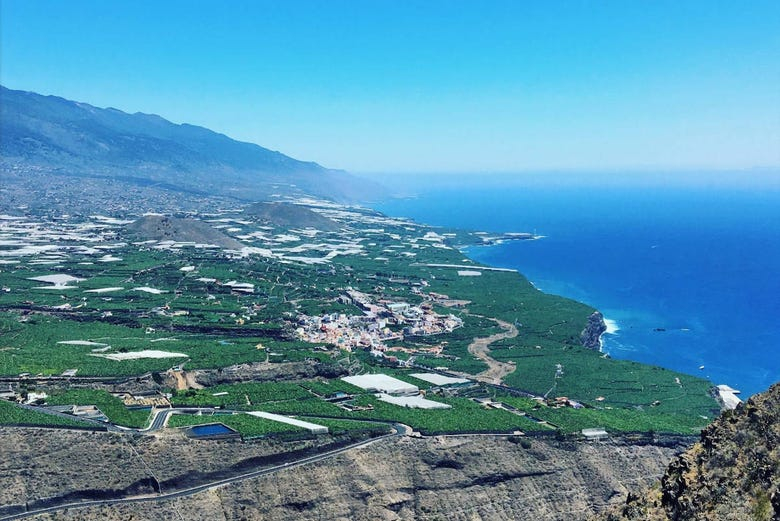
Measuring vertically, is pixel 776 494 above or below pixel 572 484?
above

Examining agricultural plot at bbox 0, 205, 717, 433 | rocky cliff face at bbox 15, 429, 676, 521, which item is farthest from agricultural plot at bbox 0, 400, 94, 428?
agricultural plot at bbox 0, 205, 717, 433

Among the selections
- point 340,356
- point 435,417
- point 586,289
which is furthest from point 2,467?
point 586,289

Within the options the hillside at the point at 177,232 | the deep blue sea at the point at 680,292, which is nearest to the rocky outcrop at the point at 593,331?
the deep blue sea at the point at 680,292

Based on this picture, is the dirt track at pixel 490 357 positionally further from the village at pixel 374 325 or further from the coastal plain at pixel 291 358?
the village at pixel 374 325

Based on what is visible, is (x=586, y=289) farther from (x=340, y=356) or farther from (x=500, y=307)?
(x=340, y=356)

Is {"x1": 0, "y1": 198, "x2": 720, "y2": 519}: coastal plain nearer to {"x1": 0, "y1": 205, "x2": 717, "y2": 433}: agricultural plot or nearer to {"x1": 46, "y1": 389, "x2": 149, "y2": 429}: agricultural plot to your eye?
{"x1": 46, "y1": 389, "x2": 149, "y2": 429}: agricultural plot

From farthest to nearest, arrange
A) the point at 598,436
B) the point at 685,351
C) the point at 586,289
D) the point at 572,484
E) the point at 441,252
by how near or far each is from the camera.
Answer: the point at 441,252 → the point at 586,289 → the point at 685,351 → the point at 598,436 → the point at 572,484

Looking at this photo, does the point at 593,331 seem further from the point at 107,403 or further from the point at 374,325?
the point at 107,403
